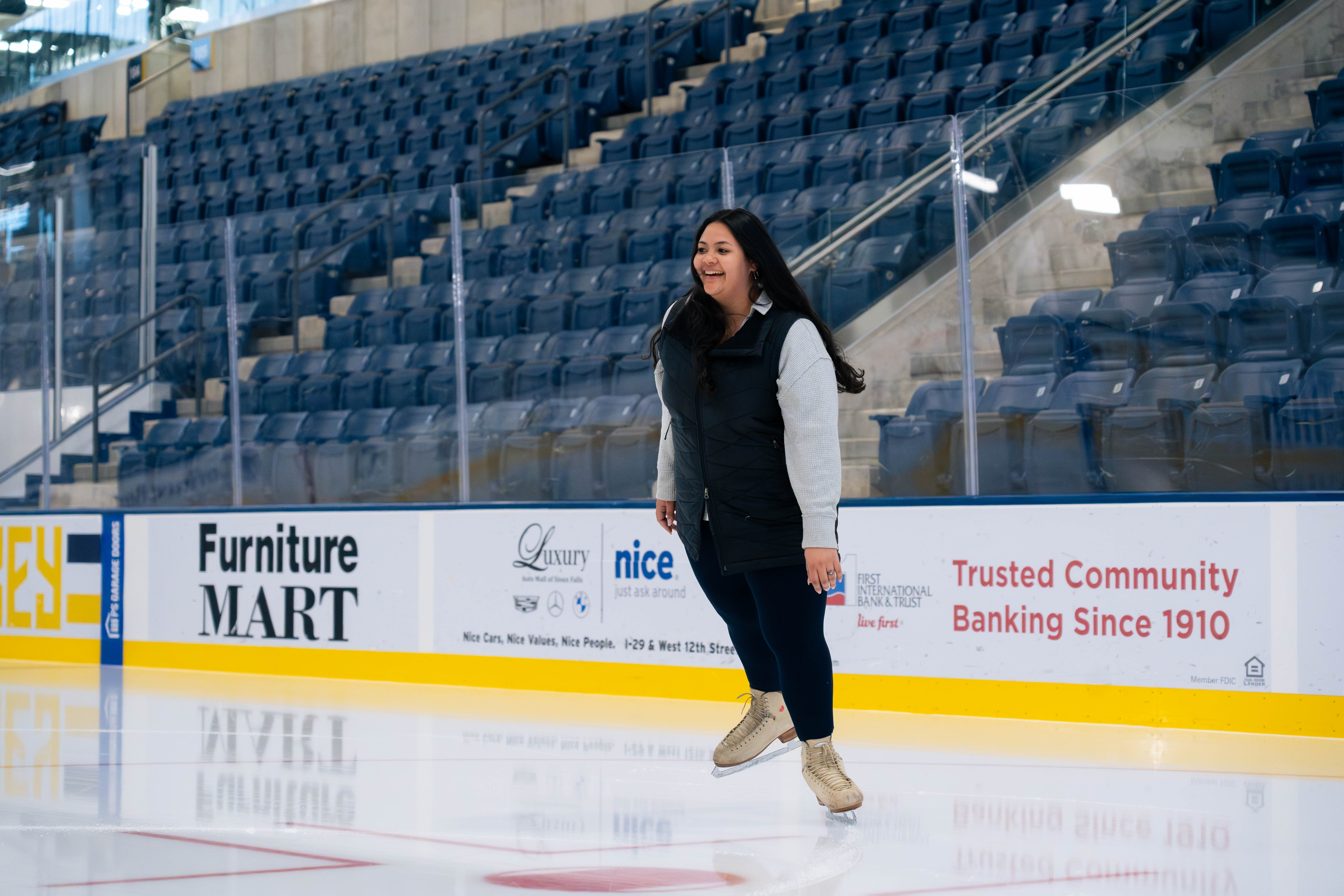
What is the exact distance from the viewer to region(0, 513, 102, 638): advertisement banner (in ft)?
27.6

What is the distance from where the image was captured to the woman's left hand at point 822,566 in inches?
127

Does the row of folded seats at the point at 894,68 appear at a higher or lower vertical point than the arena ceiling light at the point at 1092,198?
higher

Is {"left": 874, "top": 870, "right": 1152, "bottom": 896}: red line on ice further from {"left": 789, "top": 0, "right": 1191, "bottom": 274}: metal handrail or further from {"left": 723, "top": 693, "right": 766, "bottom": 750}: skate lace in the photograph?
{"left": 789, "top": 0, "right": 1191, "bottom": 274}: metal handrail

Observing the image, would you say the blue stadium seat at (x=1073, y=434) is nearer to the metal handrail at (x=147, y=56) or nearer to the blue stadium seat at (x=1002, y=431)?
the blue stadium seat at (x=1002, y=431)

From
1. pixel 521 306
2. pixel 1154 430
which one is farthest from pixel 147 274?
pixel 1154 430

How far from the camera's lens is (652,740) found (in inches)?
199

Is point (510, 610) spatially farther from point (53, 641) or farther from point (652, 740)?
point (53, 641)

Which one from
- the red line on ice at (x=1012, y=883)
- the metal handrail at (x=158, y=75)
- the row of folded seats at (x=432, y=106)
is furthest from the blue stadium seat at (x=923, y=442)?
the metal handrail at (x=158, y=75)

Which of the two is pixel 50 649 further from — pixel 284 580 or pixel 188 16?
pixel 188 16

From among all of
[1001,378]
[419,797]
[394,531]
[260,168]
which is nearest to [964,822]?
[419,797]

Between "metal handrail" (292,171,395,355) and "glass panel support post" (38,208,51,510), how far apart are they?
1933 mm

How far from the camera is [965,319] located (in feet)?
19.1

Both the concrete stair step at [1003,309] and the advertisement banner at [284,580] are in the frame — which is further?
the advertisement banner at [284,580]

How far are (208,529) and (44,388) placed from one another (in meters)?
1.89
